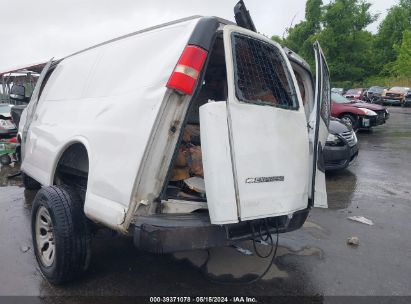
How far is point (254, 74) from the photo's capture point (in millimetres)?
3127

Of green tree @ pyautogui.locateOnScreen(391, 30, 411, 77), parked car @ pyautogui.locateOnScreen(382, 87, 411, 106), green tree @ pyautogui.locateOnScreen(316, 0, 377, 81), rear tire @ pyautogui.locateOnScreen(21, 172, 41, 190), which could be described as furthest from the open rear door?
green tree @ pyautogui.locateOnScreen(391, 30, 411, 77)

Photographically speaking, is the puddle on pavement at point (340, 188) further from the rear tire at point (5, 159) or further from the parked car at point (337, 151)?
the rear tire at point (5, 159)

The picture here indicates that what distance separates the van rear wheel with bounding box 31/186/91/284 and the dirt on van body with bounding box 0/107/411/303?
184 mm

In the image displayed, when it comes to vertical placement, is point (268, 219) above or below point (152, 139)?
below

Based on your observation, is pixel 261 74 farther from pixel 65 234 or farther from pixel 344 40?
pixel 344 40

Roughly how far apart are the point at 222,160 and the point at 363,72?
43.2 metres

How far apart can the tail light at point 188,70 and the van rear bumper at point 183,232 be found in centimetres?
87

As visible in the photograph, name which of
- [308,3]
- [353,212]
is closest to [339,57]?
[308,3]

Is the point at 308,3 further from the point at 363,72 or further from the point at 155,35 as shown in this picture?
the point at 155,35

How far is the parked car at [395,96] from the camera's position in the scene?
28.8 meters

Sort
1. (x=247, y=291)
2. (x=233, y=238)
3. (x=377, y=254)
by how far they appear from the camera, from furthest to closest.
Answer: (x=377, y=254), (x=247, y=291), (x=233, y=238)

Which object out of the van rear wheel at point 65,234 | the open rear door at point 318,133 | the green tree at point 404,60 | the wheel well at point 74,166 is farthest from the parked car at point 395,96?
the van rear wheel at point 65,234

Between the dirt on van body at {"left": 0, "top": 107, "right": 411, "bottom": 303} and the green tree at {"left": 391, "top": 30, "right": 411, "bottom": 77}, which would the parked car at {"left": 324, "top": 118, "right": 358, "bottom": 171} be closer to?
the dirt on van body at {"left": 0, "top": 107, "right": 411, "bottom": 303}

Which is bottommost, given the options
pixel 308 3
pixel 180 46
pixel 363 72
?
pixel 363 72
